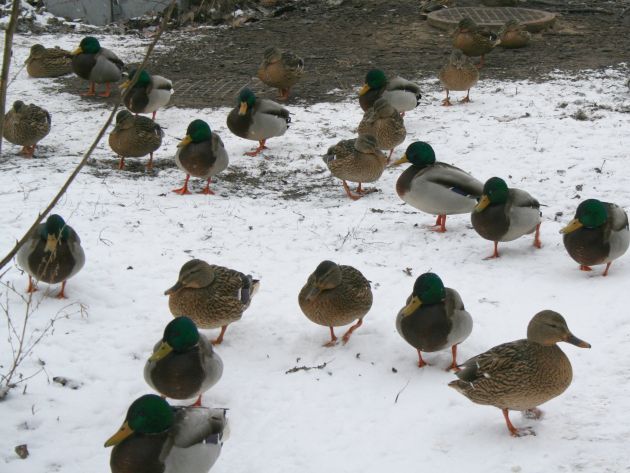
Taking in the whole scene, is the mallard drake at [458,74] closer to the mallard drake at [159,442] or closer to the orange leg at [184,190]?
the orange leg at [184,190]

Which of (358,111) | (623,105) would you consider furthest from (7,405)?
(623,105)

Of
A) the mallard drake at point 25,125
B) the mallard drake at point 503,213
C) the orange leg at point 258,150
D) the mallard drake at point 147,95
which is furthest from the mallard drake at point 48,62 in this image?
the mallard drake at point 503,213

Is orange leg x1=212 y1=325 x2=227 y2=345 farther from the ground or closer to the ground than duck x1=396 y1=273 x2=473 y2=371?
closer to the ground

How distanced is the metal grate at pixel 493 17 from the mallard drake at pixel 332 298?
29.1 feet

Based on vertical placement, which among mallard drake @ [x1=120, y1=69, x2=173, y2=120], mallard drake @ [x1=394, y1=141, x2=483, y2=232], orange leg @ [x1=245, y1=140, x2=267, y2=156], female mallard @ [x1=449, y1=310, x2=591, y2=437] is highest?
female mallard @ [x1=449, y1=310, x2=591, y2=437]

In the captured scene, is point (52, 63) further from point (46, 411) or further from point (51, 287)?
point (46, 411)

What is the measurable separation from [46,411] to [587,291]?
12.7 ft

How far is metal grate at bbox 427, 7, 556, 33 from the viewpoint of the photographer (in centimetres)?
1384

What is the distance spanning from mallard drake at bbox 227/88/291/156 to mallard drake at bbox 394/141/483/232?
92.3 inches

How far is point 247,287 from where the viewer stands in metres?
5.79

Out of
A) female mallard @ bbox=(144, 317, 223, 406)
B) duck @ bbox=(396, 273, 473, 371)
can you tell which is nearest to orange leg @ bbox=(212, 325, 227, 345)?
female mallard @ bbox=(144, 317, 223, 406)

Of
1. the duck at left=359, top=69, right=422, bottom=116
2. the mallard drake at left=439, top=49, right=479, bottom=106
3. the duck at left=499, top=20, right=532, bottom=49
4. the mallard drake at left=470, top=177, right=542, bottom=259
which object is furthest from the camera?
the duck at left=499, top=20, right=532, bottom=49

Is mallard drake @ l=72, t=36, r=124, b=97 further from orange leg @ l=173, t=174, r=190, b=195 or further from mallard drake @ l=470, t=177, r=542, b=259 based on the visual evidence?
mallard drake @ l=470, t=177, r=542, b=259

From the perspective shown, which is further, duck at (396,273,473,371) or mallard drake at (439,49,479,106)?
mallard drake at (439,49,479,106)
